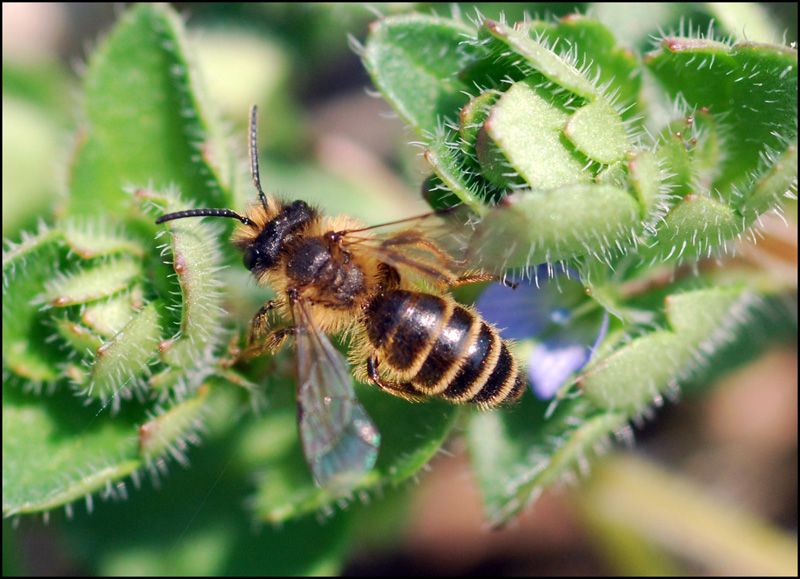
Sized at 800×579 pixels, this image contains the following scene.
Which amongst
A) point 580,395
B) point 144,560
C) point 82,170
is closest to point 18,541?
point 144,560

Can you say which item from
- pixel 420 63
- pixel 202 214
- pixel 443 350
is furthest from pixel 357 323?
pixel 420 63

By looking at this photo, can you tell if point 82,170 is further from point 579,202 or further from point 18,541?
point 579,202

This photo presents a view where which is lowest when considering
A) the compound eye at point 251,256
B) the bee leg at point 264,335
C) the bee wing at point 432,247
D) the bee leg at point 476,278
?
the bee leg at point 264,335

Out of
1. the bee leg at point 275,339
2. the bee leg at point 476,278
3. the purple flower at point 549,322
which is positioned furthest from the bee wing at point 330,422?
the purple flower at point 549,322

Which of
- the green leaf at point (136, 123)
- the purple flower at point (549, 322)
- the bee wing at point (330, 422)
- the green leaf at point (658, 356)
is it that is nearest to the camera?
the bee wing at point (330, 422)

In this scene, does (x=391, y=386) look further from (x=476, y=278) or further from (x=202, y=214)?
(x=202, y=214)

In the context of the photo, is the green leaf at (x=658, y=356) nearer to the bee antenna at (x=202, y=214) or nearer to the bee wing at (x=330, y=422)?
the bee wing at (x=330, y=422)

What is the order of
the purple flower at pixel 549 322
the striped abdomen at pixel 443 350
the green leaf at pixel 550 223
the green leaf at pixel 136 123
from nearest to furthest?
the green leaf at pixel 550 223
the striped abdomen at pixel 443 350
the purple flower at pixel 549 322
the green leaf at pixel 136 123
